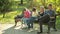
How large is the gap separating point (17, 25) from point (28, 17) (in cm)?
135

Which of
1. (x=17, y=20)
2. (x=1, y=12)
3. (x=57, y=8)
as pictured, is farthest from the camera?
(x=1, y=12)

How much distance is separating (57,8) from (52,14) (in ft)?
15.4

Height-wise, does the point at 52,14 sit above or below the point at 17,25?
above

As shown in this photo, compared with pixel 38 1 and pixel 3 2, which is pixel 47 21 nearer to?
pixel 3 2

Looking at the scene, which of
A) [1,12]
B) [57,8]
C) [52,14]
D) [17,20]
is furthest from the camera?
[1,12]

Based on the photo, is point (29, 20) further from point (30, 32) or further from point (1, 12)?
point (1, 12)

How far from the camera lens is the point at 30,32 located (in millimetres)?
9578

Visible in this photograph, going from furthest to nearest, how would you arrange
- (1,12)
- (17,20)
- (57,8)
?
(1,12) < (57,8) < (17,20)

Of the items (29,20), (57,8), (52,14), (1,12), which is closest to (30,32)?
(29,20)

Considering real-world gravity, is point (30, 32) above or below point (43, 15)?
below

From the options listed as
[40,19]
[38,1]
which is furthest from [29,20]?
[38,1]

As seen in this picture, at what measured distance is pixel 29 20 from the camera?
396 inches

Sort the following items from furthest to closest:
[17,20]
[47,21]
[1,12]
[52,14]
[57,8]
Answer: [1,12] → [57,8] → [17,20] → [52,14] → [47,21]

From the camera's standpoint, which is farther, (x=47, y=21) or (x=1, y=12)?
(x=1, y=12)
